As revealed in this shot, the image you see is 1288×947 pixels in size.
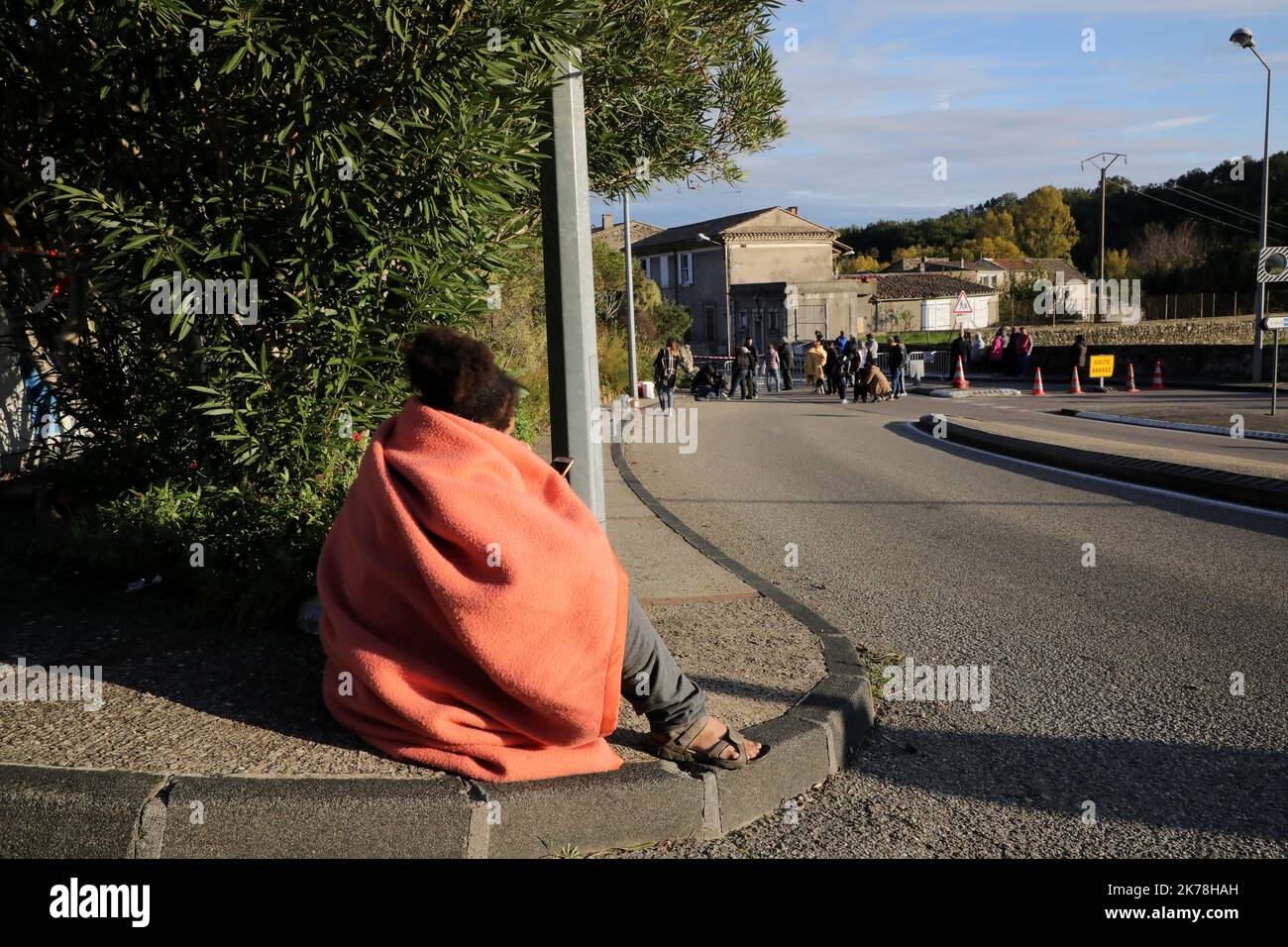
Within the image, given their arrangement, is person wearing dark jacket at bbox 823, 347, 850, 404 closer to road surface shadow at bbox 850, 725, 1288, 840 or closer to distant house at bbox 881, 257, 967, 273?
road surface shadow at bbox 850, 725, 1288, 840

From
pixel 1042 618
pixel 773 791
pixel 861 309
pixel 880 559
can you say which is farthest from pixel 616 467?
pixel 861 309

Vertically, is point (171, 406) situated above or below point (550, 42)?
below

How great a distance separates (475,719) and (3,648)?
2.35 meters

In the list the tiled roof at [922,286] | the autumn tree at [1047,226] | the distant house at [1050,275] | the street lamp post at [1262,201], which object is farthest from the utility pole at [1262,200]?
the autumn tree at [1047,226]

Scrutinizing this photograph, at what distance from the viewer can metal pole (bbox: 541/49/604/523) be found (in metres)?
4.71

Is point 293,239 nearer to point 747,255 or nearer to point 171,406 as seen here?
point 171,406

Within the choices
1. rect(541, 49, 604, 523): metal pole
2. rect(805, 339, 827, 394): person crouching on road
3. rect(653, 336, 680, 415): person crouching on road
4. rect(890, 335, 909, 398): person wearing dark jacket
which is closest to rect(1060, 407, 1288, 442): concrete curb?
rect(890, 335, 909, 398): person wearing dark jacket

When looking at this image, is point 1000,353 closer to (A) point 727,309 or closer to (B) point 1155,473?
(A) point 727,309

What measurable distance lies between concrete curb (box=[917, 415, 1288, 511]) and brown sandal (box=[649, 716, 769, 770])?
775 centimetres

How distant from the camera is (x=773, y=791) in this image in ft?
12.2

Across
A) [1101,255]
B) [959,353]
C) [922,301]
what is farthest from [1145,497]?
[922,301]

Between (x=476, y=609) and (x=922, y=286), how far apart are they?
3181 inches

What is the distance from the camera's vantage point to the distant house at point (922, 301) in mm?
75562

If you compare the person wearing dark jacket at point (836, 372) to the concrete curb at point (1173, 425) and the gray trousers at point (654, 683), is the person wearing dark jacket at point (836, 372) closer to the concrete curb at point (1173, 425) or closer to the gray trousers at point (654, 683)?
the concrete curb at point (1173, 425)
